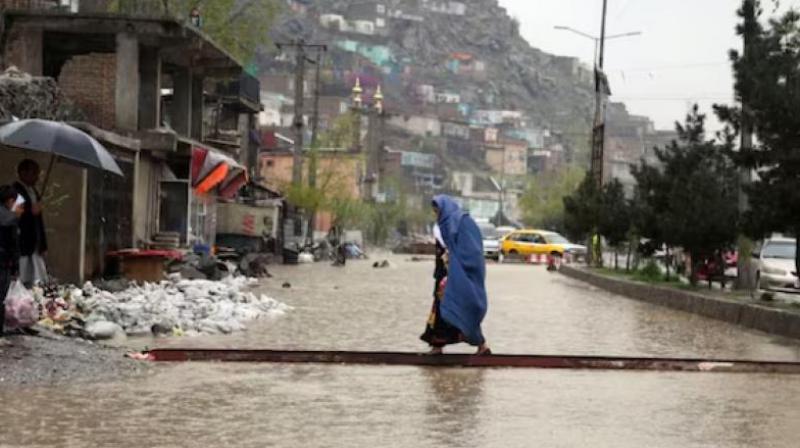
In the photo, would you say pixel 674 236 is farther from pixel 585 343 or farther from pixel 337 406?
pixel 337 406

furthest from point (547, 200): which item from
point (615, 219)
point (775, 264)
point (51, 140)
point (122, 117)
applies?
point (51, 140)

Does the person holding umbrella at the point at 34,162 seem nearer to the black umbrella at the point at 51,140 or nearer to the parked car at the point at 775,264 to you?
the black umbrella at the point at 51,140

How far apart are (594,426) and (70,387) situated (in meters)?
4.12

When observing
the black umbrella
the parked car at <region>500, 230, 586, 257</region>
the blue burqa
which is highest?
the black umbrella

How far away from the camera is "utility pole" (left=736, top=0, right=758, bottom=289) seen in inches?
830

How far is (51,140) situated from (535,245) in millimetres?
48669

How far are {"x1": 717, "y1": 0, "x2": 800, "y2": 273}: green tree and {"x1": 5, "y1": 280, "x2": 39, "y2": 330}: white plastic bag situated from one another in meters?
10.8

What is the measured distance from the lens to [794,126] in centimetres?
1873

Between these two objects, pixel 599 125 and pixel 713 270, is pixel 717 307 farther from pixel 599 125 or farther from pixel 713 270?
pixel 599 125

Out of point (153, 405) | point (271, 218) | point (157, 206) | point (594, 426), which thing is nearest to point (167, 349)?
point (153, 405)

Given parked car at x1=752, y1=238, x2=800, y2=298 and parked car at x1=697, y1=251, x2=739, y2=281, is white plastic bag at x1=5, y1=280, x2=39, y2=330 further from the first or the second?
parked car at x1=697, y1=251, x2=739, y2=281

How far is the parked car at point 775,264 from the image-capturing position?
27.3m

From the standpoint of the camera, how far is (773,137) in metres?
19.4

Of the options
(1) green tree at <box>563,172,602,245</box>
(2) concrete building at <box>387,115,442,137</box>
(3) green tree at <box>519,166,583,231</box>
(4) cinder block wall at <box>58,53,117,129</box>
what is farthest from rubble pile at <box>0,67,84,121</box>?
(2) concrete building at <box>387,115,442,137</box>
